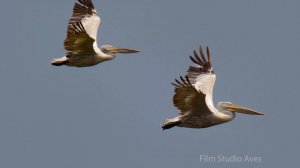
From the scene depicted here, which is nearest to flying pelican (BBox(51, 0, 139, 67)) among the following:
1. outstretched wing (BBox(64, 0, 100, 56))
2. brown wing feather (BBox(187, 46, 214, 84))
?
outstretched wing (BBox(64, 0, 100, 56))

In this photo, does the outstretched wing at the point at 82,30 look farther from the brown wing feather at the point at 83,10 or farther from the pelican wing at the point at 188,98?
the pelican wing at the point at 188,98

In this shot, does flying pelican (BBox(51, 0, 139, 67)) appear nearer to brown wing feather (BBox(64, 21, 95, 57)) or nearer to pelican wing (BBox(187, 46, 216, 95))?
brown wing feather (BBox(64, 21, 95, 57))

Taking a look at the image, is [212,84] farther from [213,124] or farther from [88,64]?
[88,64]

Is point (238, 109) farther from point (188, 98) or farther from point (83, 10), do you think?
point (83, 10)

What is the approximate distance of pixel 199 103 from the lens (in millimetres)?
17391

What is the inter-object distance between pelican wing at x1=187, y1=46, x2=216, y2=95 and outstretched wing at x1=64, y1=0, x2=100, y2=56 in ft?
7.43

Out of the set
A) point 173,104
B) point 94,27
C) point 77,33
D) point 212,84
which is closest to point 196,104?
point 173,104

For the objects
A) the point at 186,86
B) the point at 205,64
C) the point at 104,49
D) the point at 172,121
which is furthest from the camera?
the point at 104,49

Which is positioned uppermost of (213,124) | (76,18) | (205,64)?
(76,18)

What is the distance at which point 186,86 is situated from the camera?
1669 centimetres

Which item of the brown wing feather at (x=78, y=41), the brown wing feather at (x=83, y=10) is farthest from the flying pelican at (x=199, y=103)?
the brown wing feather at (x=83, y=10)

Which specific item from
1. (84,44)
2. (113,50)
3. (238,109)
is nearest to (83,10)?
(113,50)

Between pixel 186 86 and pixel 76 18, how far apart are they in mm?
5830

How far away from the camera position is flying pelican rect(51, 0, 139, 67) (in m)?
19.2
